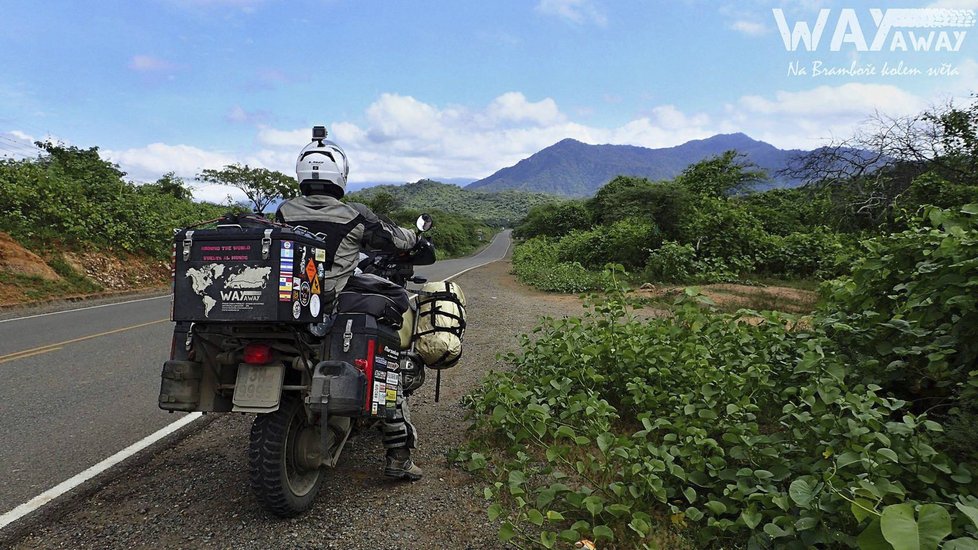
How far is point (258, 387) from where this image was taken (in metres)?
2.82

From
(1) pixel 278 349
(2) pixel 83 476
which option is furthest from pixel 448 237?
(1) pixel 278 349

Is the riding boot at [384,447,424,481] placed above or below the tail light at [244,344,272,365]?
below

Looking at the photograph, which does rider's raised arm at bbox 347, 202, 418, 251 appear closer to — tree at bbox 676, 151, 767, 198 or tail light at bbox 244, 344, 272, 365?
tail light at bbox 244, 344, 272, 365

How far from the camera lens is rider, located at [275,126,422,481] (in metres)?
3.19

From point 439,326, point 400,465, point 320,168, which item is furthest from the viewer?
point 439,326

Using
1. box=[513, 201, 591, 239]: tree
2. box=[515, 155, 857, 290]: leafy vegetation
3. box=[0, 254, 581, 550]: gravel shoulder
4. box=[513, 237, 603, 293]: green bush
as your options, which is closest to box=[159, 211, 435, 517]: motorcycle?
box=[0, 254, 581, 550]: gravel shoulder

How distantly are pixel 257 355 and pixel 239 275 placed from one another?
1.82 ft

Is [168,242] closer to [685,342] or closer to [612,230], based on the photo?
[612,230]

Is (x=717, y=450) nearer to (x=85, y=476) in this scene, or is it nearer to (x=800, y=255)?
(x=85, y=476)

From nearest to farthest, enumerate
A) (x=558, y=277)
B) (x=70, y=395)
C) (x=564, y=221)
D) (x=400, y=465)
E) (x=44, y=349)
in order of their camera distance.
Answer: (x=400, y=465), (x=70, y=395), (x=44, y=349), (x=558, y=277), (x=564, y=221)

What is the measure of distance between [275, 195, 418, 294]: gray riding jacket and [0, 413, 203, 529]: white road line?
7.38 ft

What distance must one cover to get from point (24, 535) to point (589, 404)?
137 inches

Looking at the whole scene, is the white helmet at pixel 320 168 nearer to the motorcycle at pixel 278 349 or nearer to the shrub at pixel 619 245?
the motorcycle at pixel 278 349

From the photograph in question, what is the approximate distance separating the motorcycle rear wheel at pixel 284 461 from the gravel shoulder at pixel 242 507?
133mm
